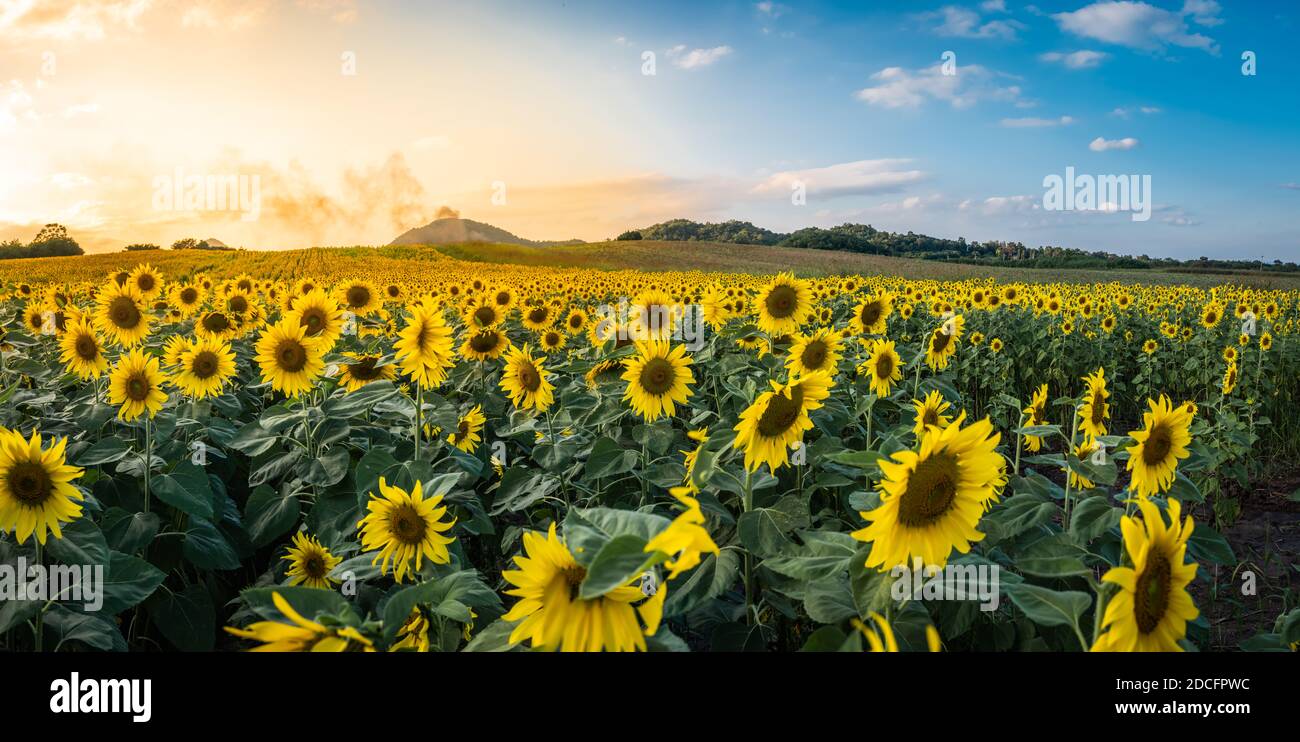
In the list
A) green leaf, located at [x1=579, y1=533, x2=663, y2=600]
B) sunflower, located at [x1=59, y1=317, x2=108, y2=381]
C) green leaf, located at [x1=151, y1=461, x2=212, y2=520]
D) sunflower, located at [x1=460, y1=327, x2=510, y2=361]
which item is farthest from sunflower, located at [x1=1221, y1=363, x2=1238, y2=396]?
sunflower, located at [x1=59, y1=317, x2=108, y2=381]

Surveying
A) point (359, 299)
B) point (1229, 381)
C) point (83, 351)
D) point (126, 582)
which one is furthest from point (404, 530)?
point (1229, 381)

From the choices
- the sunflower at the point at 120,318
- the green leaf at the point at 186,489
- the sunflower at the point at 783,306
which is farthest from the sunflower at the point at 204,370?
the sunflower at the point at 783,306

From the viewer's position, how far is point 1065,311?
14227mm

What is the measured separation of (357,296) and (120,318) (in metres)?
1.84

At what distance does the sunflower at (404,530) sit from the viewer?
8.43ft

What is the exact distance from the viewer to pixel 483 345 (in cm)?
559

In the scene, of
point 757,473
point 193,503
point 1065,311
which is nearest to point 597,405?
point 757,473

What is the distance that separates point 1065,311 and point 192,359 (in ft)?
47.4

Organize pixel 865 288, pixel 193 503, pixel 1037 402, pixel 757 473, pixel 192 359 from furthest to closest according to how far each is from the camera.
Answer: pixel 865 288
pixel 192 359
pixel 1037 402
pixel 193 503
pixel 757 473

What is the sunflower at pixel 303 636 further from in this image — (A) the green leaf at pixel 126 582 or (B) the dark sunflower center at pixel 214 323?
(B) the dark sunflower center at pixel 214 323

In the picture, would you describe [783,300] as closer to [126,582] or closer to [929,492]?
[929,492]

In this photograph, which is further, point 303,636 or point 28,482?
point 28,482
